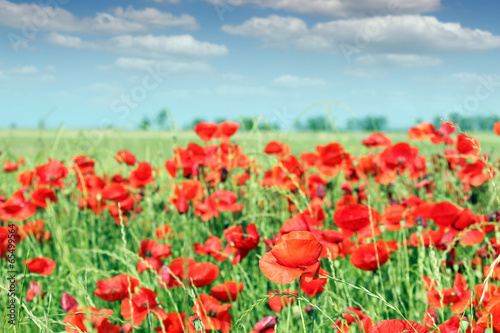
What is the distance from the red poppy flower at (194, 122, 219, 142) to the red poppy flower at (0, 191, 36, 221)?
0.79 meters

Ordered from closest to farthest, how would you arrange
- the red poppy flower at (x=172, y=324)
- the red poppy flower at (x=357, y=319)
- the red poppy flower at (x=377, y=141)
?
the red poppy flower at (x=357, y=319) → the red poppy flower at (x=172, y=324) → the red poppy flower at (x=377, y=141)

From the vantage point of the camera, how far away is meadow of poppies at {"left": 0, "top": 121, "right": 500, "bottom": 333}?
0.88m

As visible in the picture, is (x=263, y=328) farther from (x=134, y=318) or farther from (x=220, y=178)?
(x=220, y=178)

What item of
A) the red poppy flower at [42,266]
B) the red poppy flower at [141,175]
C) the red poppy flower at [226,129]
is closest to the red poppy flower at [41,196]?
the red poppy flower at [141,175]

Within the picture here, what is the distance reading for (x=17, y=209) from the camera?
6.18ft

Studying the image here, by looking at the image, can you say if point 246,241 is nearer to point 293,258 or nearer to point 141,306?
point 141,306

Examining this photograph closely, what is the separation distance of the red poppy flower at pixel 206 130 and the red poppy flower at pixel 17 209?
0.79 m

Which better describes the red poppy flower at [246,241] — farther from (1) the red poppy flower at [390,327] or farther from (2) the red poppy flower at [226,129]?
(2) the red poppy flower at [226,129]

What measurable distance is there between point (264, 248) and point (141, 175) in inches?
34.0

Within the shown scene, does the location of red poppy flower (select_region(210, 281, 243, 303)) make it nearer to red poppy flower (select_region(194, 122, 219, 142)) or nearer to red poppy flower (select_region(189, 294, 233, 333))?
red poppy flower (select_region(189, 294, 233, 333))

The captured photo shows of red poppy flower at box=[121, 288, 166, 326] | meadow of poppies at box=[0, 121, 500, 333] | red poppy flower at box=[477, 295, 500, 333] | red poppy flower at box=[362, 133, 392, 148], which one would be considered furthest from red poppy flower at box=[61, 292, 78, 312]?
red poppy flower at box=[362, 133, 392, 148]

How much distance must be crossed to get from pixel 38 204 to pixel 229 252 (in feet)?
3.42

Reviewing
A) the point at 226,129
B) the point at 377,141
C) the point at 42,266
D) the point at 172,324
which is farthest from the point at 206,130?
the point at 172,324

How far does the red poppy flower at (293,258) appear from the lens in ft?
2.17
